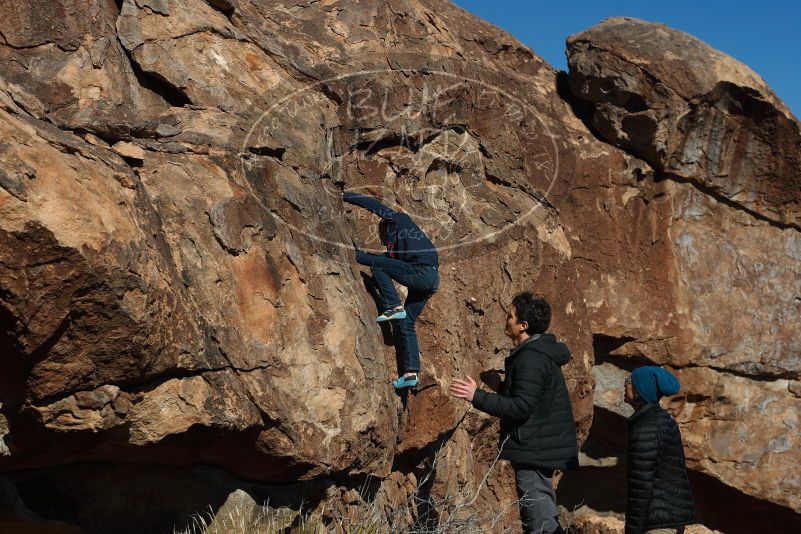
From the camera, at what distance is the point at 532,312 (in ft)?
14.7

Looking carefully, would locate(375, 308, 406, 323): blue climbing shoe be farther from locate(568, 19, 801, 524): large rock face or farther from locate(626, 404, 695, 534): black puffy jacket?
locate(568, 19, 801, 524): large rock face

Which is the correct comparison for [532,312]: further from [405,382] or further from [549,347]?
[405,382]

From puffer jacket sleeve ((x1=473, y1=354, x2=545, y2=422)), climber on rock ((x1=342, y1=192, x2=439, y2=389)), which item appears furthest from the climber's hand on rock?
puffer jacket sleeve ((x1=473, y1=354, x2=545, y2=422))

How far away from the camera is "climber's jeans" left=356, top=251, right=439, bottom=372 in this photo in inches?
216

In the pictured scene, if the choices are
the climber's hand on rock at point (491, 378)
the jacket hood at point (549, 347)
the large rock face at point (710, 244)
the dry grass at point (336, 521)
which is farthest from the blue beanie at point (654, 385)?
the large rock face at point (710, 244)

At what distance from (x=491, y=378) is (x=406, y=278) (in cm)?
131

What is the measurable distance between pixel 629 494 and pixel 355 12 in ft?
15.1

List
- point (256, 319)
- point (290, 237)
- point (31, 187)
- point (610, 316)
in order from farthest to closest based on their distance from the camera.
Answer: point (610, 316)
point (290, 237)
point (256, 319)
point (31, 187)

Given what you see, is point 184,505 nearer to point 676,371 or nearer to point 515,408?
point 515,408

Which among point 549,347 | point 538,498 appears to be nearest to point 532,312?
point 549,347

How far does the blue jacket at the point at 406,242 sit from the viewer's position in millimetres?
5543

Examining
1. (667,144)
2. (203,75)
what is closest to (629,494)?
(203,75)

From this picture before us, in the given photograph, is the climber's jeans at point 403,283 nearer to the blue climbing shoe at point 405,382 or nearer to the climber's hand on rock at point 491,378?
the blue climbing shoe at point 405,382

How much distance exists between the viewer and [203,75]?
5691 mm
